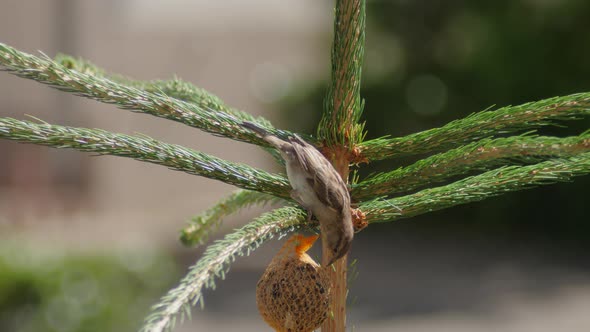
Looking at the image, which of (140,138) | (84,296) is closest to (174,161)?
(140,138)

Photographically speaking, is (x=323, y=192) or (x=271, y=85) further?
(x=271, y=85)

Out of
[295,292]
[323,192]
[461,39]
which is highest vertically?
[461,39]

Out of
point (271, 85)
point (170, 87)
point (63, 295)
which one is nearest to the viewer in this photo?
point (170, 87)

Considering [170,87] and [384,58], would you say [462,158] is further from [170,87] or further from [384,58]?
[384,58]

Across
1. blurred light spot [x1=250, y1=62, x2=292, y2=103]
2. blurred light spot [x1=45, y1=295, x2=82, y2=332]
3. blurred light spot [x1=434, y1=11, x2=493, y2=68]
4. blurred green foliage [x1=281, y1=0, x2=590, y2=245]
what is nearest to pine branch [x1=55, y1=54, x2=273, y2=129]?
blurred light spot [x1=45, y1=295, x2=82, y2=332]

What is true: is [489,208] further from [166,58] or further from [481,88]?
[166,58]

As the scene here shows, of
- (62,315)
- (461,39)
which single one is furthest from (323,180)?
(461,39)

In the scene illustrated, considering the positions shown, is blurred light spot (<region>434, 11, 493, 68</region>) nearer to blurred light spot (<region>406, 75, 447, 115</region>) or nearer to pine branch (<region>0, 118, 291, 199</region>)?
blurred light spot (<region>406, 75, 447, 115</region>)
